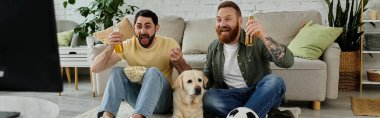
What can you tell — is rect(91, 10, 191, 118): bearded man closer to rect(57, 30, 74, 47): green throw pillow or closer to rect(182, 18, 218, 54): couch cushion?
rect(182, 18, 218, 54): couch cushion

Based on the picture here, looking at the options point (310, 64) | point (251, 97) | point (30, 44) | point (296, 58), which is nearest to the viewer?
point (30, 44)

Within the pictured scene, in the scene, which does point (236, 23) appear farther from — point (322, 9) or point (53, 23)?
point (322, 9)

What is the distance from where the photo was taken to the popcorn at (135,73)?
79.5 inches

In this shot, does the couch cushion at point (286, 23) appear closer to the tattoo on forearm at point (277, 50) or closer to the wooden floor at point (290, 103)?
the wooden floor at point (290, 103)

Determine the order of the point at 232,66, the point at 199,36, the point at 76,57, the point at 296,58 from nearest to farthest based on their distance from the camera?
the point at 232,66
the point at 296,58
the point at 199,36
the point at 76,57

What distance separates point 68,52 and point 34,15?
2.99 metres

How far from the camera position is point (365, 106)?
2.66 meters

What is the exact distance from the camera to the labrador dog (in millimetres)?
2016

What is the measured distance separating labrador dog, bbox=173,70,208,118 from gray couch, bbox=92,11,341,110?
60 cm

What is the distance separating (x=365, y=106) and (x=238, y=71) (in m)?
1.18

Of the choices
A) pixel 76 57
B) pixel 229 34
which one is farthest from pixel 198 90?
pixel 76 57

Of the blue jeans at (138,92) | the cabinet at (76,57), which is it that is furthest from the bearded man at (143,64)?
the cabinet at (76,57)

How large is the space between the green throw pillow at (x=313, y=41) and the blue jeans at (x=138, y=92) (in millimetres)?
1114

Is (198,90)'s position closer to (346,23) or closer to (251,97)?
(251,97)
